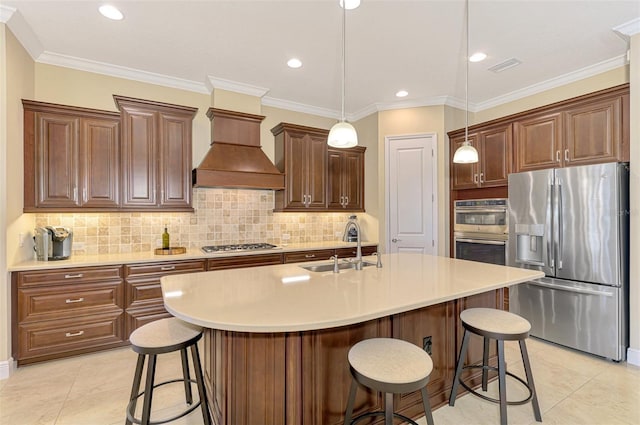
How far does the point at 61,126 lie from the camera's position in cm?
296

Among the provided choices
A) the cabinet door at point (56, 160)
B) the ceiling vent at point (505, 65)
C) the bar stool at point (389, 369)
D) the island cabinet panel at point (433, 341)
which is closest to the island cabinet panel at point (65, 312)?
the cabinet door at point (56, 160)

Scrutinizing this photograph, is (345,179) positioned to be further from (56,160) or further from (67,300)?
(67,300)

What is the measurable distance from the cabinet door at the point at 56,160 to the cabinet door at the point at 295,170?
2.24 m

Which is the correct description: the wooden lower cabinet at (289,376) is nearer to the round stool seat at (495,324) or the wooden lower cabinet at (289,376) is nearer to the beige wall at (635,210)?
the round stool seat at (495,324)

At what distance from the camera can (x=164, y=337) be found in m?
1.70

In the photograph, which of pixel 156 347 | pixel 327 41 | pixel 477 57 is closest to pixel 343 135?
pixel 327 41

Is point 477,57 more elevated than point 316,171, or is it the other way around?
point 477,57

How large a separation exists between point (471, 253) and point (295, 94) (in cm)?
317

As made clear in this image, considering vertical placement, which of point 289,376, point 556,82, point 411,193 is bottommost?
point 289,376

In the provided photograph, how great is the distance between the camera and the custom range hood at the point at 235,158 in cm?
353

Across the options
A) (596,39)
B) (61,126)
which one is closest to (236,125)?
(61,126)

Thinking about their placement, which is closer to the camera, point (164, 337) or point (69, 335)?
point (164, 337)

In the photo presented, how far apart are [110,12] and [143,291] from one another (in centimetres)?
245

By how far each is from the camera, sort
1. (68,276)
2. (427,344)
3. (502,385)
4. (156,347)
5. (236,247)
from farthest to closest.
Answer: (236,247) → (68,276) → (427,344) → (502,385) → (156,347)
